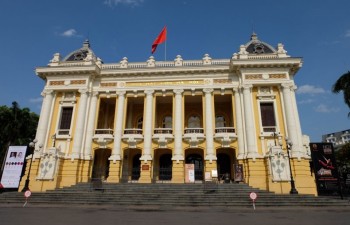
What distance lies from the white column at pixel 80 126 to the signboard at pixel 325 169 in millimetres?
22461

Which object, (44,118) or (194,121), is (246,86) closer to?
(194,121)

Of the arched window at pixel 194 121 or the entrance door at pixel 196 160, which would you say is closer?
the entrance door at pixel 196 160

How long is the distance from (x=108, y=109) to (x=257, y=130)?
18.0 metres

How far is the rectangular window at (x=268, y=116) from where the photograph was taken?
75.0 ft

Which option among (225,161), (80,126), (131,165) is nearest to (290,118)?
(225,161)

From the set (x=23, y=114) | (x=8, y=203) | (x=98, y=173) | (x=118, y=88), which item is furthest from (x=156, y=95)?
(x=23, y=114)

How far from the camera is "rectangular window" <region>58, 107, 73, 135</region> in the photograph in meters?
24.7

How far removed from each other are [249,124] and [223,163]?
626 cm

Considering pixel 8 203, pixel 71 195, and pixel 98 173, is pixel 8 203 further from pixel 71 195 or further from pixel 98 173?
pixel 98 173

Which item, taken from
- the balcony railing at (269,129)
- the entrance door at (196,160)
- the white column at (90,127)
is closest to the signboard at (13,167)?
the white column at (90,127)

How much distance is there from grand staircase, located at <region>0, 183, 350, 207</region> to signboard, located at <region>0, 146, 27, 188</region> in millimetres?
5672

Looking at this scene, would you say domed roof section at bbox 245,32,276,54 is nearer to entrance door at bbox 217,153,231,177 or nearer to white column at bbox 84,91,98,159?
entrance door at bbox 217,153,231,177

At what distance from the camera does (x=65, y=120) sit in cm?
2531

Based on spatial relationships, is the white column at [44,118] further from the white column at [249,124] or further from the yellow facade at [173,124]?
the white column at [249,124]
